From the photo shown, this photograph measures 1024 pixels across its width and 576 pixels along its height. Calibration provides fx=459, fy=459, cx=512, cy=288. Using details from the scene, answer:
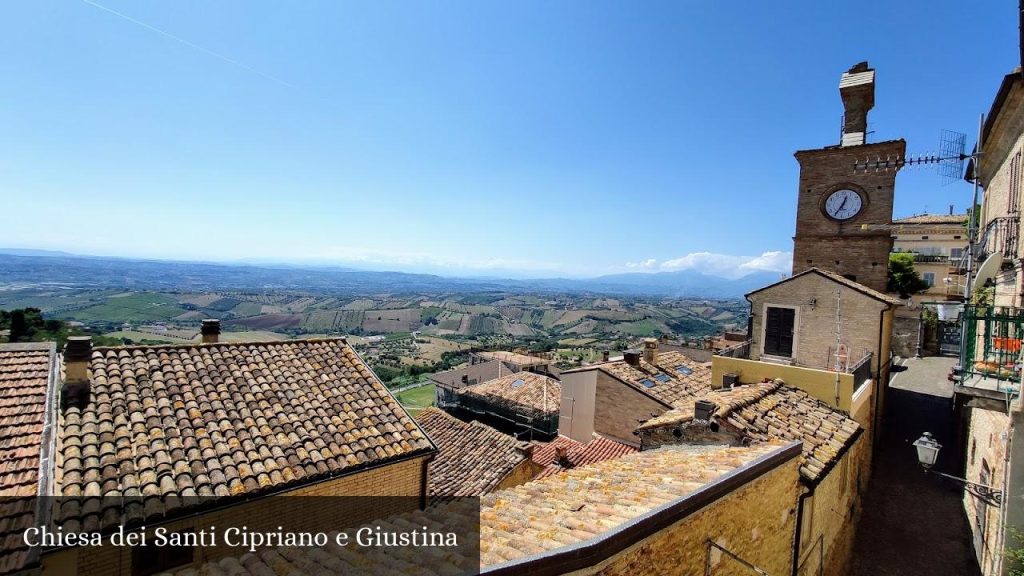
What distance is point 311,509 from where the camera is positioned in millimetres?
7270

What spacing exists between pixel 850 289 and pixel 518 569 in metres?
12.6

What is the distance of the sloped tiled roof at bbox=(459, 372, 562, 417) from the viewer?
24328mm

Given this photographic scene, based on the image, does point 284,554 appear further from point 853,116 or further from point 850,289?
point 853,116

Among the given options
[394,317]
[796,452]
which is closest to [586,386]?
[796,452]

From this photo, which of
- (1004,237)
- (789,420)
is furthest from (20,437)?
(1004,237)

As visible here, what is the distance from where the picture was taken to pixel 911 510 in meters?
11.5

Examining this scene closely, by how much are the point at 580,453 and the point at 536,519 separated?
11.1m

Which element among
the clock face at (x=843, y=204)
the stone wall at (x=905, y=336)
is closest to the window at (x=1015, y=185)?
the clock face at (x=843, y=204)

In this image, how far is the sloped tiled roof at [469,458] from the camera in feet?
39.8

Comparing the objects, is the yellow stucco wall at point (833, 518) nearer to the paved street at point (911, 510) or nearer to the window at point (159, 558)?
the paved street at point (911, 510)

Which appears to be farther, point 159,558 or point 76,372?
point 76,372

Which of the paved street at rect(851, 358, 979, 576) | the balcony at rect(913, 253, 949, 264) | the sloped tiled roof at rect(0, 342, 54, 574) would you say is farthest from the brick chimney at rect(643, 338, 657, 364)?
the balcony at rect(913, 253, 949, 264)

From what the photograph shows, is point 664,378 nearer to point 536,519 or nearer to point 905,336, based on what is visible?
point 536,519

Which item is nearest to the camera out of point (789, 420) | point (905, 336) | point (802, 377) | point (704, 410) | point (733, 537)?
point (733, 537)
